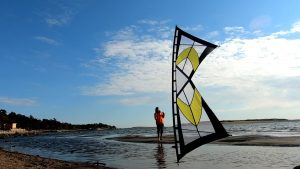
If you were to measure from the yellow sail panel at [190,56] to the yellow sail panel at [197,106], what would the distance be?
591mm

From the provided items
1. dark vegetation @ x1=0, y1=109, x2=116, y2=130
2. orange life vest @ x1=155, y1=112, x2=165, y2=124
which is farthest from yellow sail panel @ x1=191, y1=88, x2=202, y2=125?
dark vegetation @ x1=0, y1=109, x2=116, y2=130

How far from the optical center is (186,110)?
27.7ft

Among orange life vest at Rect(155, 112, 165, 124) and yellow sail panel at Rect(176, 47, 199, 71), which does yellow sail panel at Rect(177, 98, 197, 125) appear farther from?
orange life vest at Rect(155, 112, 165, 124)

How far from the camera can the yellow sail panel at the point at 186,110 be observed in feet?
27.4

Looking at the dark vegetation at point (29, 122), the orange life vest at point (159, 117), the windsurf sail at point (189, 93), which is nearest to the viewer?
the windsurf sail at point (189, 93)

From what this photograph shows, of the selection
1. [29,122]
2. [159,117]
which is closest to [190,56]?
[159,117]

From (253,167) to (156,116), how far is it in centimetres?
1047

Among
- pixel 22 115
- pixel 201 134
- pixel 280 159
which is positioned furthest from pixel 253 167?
pixel 22 115

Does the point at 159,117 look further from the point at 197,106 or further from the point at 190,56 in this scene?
the point at 190,56

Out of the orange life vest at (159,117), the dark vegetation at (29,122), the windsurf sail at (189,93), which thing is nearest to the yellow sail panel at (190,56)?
the windsurf sail at (189,93)

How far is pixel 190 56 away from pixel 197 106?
1.10 m

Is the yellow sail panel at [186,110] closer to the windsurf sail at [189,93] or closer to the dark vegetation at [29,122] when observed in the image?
the windsurf sail at [189,93]

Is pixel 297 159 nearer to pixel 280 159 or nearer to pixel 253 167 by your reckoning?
pixel 280 159

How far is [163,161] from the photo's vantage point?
1447 cm
